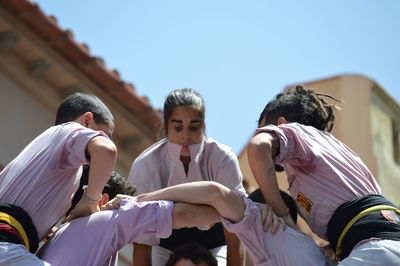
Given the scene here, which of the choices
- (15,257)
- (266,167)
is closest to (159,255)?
(266,167)

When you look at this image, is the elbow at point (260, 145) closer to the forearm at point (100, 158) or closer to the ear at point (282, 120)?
the ear at point (282, 120)

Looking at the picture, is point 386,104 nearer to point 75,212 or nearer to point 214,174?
point 214,174

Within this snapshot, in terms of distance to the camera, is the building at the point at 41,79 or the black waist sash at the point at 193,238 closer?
the black waist sash at the point at 193,238

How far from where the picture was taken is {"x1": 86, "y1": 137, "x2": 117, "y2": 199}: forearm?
471 cm

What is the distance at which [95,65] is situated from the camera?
1132 centimetres

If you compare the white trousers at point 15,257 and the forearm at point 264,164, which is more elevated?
the forearm at point 264,164

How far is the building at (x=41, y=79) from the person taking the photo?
10.9 m

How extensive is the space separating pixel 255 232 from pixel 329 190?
42 cm

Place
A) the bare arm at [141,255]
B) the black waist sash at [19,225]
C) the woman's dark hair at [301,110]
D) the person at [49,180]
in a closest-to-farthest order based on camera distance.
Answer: the black waist sash at [19,225] → the person at [49,180] → the woman's dark hair at [301,110] → the bare arm at [141,255]

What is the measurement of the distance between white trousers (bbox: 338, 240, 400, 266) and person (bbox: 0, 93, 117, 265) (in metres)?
1.24

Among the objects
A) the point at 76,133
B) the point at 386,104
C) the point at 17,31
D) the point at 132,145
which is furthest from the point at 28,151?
the point at 386,104

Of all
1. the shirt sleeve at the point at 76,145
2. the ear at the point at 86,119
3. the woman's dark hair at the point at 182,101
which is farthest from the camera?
the woman's dark hair at the point at 182,101

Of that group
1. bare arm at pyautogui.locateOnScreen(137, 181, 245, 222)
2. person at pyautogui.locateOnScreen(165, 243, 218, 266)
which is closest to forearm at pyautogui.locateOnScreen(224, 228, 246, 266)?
person at pyautogui.locateOnScreen(165, 243, 218, 266)

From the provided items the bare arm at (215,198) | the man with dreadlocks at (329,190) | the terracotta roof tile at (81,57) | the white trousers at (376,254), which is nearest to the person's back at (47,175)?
the bare arm at (215,198)
